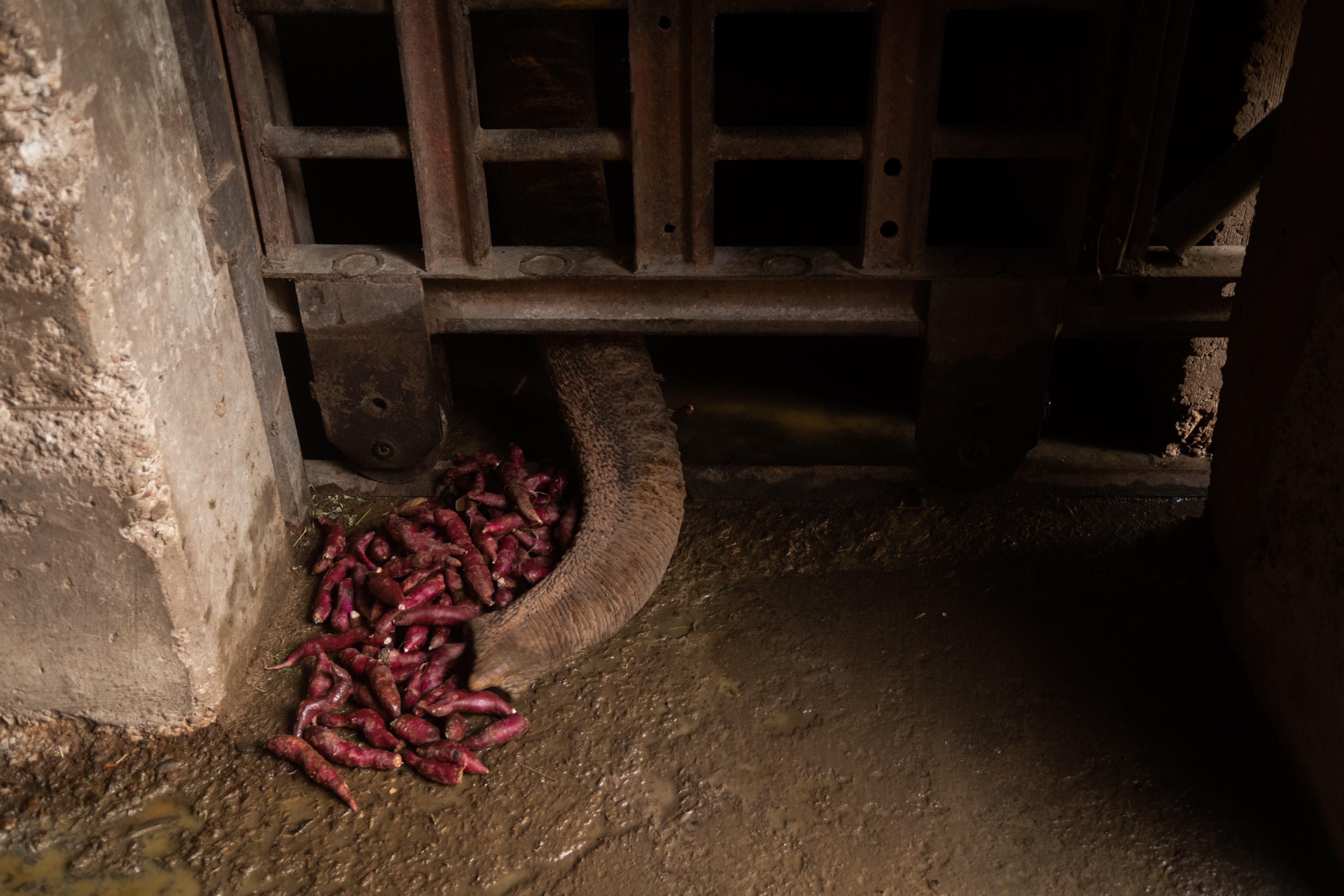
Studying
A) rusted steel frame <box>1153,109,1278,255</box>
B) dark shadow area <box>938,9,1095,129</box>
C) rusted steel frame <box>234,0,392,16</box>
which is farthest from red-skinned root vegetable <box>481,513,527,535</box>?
rusted steel frame <box>1153,109,1278,255</box>

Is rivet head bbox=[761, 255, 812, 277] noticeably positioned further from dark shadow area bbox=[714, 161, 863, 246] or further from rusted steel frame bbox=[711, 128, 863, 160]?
dark shadow area bbox=[714, 161, 863, 246]

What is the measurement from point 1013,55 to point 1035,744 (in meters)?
3.70

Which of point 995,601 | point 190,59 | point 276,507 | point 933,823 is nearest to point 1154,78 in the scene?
point 995,601

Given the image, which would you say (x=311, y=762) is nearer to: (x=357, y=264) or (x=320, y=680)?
(x=320, y=680)

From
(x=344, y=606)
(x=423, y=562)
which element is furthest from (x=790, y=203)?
(x=344, y=606)

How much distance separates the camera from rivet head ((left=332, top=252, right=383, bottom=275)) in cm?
414

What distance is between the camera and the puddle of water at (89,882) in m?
3.12

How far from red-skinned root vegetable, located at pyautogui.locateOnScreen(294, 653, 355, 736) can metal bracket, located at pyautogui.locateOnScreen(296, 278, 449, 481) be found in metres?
1.05

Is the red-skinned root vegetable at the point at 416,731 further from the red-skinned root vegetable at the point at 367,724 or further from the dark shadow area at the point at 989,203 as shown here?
the dark shadow area at the point at 989,203

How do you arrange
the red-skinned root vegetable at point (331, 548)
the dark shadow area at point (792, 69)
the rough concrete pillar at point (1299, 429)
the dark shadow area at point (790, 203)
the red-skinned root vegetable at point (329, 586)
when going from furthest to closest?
the dark shadow area at point (792, 69)
the dark shadow area at point (790, 203)
the red-skinned root vegetable at point (331, 548)
the red-skinned root vegetable at point (329, 586)
the rough concrete pillar at point (1299, 429)

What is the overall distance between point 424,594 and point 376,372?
958mm

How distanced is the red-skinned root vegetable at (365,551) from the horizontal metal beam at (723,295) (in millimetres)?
859

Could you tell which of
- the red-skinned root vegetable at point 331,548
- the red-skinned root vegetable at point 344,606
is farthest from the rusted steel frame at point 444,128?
the red-skinned root vegetable at point 344,606

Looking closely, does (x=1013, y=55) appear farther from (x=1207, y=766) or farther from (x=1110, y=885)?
(x=1110, y=885)
